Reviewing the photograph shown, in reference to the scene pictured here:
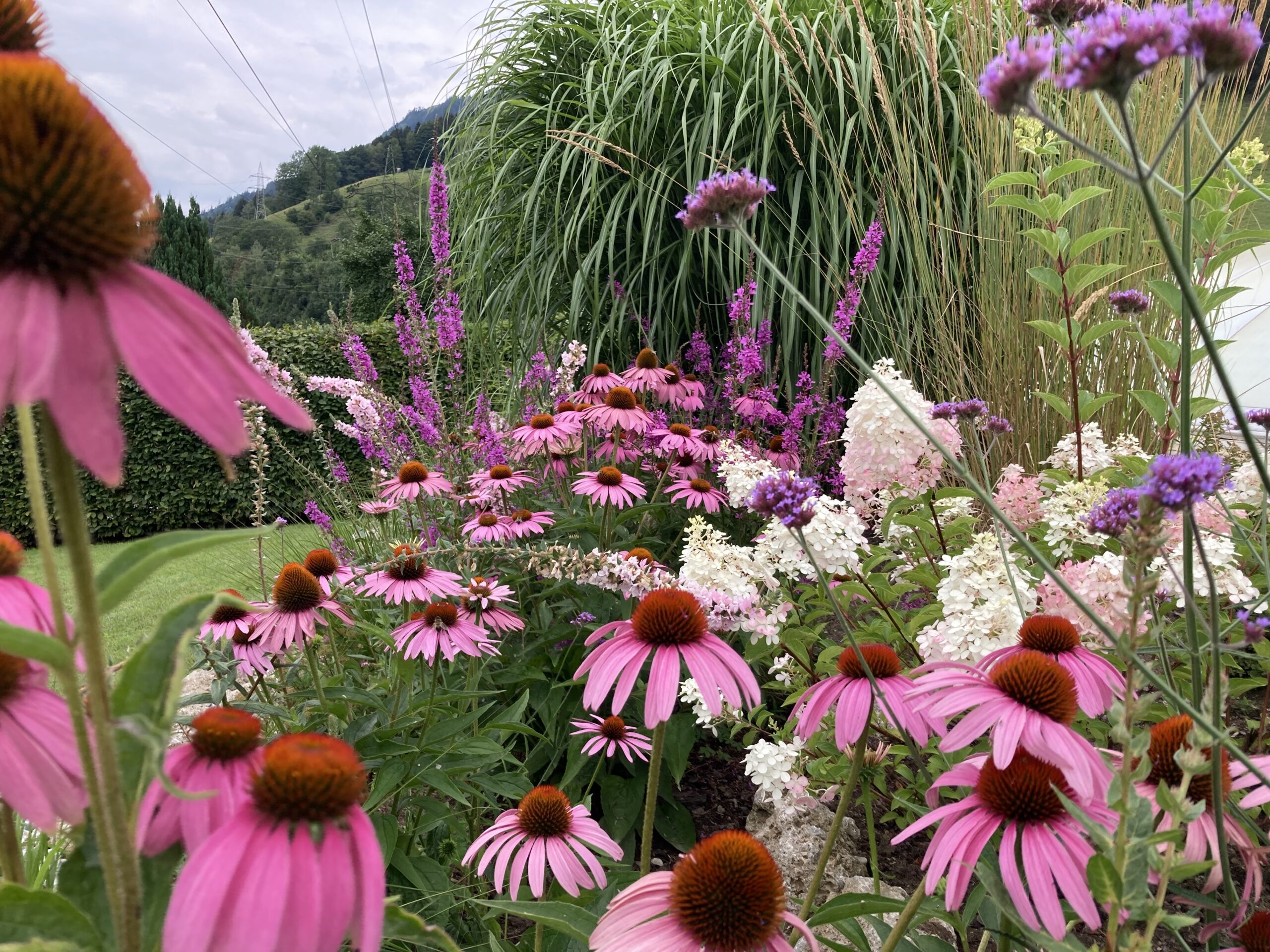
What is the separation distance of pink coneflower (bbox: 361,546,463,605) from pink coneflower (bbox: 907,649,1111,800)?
3.34 ft

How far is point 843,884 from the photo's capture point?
149 centimetres

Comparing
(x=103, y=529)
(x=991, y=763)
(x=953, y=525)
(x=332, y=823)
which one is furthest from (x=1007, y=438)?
(x=103, y=529)

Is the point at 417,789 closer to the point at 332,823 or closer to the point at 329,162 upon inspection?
the point at 332,823

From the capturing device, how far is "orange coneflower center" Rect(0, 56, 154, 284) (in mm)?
352

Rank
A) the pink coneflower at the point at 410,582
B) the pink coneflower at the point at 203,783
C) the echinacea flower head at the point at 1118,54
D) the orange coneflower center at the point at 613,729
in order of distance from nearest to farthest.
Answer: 1. the pink coneflower at the point at 203,783
2. the echinacea flower head at the point at 1118,54
3. the orange coneflower center at the point at 613,729
4. the pink coneflower at the point at 410,582

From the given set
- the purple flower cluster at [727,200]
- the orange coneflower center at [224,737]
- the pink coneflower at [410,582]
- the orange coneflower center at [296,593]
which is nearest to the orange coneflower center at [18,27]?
the orange coneflower center at [224,737]

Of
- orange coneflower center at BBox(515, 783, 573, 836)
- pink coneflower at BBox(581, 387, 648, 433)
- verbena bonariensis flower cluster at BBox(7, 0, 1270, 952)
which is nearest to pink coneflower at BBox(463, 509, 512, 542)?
verbena bonariensis flower cluster at BBox(7, 0, 1270, 952)

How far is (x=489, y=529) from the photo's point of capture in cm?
196

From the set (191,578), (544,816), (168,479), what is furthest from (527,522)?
(168,479)

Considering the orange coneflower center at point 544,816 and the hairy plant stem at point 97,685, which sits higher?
the hairy plant stem at point 97,685

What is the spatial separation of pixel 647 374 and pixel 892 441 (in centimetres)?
115

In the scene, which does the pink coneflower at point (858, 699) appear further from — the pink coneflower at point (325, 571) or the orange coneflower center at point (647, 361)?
the orange coneflower center at point (647, 361)

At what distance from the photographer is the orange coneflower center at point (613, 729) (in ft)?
4.68

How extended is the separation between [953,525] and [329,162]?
150ft
